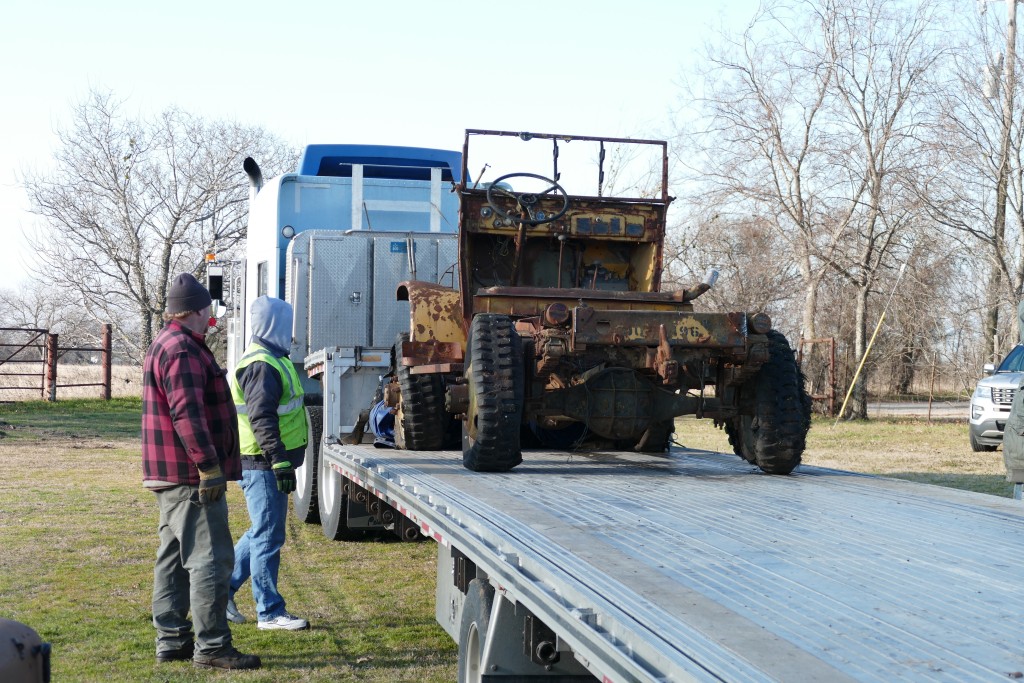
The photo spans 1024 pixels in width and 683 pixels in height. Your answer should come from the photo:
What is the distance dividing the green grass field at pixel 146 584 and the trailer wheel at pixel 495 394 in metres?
1.11

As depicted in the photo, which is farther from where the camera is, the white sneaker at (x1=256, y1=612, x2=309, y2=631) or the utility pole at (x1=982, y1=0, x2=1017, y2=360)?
the utility pole at (x1=982, y1=0, x2=1017, y2=360)

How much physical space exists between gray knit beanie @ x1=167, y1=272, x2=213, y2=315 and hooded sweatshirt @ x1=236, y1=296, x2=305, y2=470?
0.75 meters

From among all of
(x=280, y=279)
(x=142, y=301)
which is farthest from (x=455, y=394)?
(x=142, y=301)

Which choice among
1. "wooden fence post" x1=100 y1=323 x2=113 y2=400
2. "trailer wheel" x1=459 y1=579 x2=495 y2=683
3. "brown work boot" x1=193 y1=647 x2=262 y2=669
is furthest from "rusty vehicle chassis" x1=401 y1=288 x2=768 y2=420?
"wooden fence post" x1=100 y1=323 x2=113 y2=400

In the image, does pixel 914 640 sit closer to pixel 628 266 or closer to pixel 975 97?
pixel 628 266

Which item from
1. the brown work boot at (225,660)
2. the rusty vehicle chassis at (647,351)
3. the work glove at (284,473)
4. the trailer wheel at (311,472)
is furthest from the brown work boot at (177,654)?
the trailer wheel at (311,472)

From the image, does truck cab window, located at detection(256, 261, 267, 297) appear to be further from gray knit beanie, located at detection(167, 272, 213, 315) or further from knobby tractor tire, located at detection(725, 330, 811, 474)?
knobby tractor tire, located at detection(725, 330, 811, 474)

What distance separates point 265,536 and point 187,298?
1.59 metres

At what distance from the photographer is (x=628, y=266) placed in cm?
938

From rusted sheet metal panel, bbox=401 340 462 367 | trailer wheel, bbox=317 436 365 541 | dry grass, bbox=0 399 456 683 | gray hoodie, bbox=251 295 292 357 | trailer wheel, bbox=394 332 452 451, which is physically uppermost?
gray hoodie, bbox=251 295 292 357

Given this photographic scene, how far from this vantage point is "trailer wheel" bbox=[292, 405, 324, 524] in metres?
10.0

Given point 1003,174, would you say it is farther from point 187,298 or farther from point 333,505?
point 187,298

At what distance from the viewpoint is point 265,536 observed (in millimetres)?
6598

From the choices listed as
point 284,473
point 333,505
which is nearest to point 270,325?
point 284,473
